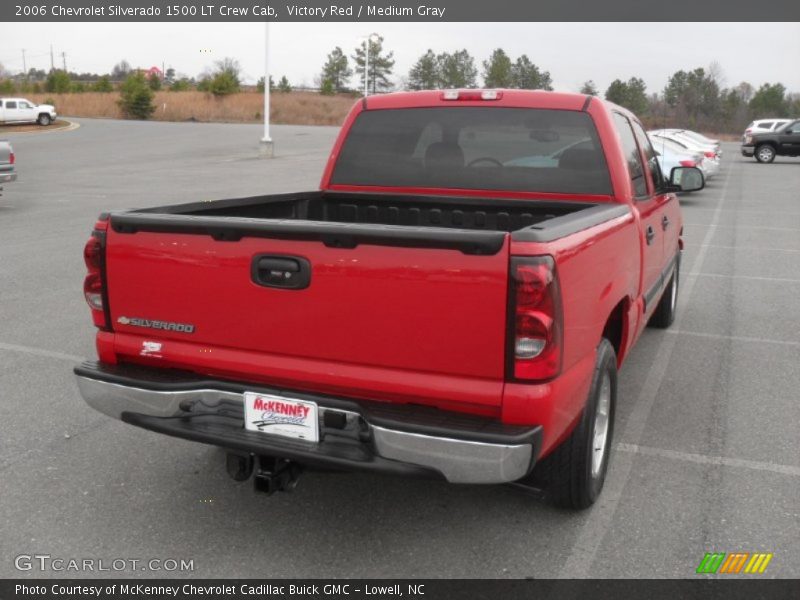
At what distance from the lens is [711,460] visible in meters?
4.46

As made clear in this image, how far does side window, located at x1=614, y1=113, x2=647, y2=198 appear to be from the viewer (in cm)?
496

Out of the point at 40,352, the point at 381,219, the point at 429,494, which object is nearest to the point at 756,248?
the point at 381,219

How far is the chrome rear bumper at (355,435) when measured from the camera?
2951mm

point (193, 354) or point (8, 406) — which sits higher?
point (193, 354)

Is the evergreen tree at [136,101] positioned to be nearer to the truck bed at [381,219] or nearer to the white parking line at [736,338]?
the white parking line at [736,338]

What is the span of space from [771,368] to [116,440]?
15.2 feet

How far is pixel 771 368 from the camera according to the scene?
20.4ft

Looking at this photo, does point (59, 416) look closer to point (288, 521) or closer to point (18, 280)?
point (288, 521)

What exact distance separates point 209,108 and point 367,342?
7169 centimetres

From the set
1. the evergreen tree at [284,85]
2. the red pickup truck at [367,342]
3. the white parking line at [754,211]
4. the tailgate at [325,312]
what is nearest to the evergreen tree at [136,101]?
the evergreen tree at [284,85]

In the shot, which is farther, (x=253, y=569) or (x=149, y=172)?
(x=149, y=172)

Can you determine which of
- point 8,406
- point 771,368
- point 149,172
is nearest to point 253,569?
point 8,406
